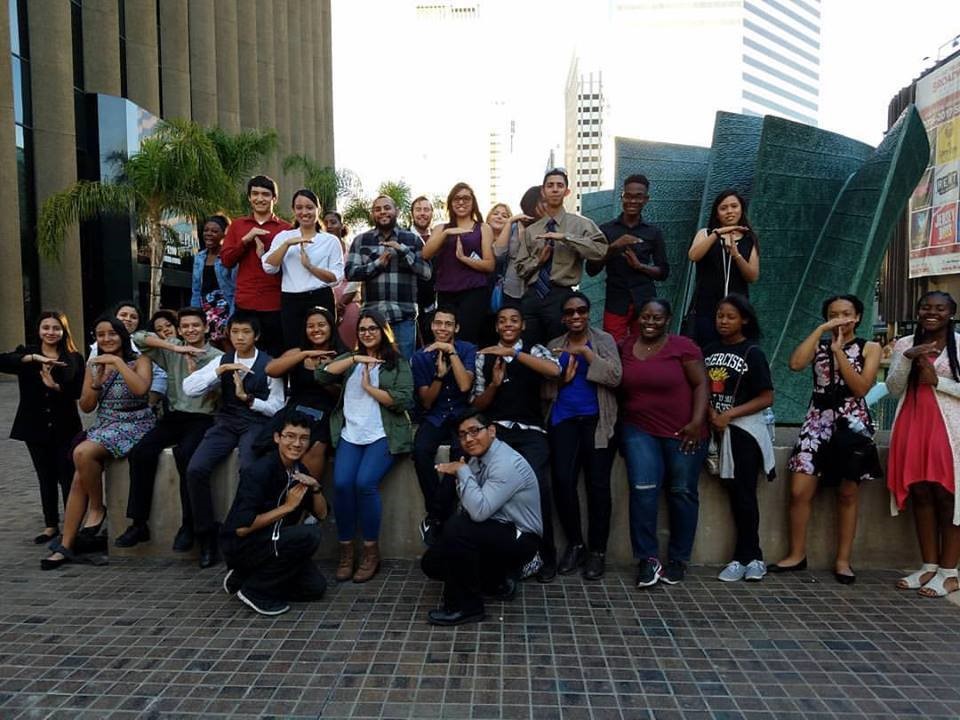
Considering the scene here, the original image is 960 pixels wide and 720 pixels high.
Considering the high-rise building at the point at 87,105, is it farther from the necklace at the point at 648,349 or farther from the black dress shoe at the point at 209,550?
the necklace at the point at 648,349

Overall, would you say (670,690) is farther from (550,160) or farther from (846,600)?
(550,160)

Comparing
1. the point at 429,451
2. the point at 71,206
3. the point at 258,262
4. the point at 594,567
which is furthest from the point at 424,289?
the point at 71,206

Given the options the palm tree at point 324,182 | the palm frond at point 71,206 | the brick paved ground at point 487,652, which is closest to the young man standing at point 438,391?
the brick paved ground at point 487,652

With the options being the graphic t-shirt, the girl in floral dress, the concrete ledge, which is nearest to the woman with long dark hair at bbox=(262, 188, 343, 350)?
the concrete ledge

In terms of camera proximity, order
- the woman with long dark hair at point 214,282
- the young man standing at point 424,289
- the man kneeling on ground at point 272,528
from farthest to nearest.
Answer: the woman with long dark hair at point 214,282 → the young man standing at point 424,289 → the man kneeling on ground at point 272,528

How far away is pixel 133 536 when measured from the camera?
497cm

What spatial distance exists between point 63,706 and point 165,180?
44.4 ft

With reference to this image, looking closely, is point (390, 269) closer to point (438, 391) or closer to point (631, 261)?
point (438, 391)

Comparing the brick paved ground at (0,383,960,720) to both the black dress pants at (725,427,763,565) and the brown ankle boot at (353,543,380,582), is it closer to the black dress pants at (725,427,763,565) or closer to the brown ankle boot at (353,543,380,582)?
the brown ankle boot at (353,543,380,582)

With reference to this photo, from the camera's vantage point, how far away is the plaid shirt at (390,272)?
5.58 m

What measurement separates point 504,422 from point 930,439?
261 centimetres

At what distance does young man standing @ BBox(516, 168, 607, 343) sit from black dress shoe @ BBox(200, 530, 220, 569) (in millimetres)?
2631

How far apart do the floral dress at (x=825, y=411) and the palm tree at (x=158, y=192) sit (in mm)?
13296

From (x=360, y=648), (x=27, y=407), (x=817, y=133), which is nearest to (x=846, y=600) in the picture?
(x=360, y=648)
